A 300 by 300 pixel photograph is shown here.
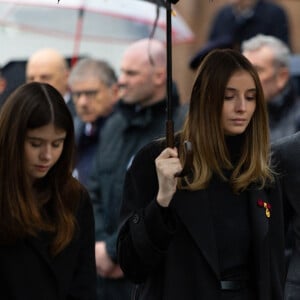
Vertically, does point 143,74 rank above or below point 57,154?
above

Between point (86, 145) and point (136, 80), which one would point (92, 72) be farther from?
point (136, 80)

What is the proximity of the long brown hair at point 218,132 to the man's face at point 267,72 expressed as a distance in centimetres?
246

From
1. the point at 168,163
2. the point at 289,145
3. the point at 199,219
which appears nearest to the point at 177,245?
the point at 199,219

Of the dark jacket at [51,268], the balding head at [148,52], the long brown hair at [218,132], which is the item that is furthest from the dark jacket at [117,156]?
the dark jacket at [51,268]

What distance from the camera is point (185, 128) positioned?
236 inches

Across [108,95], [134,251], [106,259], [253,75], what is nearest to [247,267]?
[134,251]

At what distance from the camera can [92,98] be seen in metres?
9.27

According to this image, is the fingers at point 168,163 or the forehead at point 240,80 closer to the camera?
the fingers at point 168,163

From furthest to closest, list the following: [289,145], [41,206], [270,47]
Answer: [270,47], [289,145], [41,206]

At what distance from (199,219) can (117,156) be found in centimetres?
241

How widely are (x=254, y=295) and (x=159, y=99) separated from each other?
8.72 feet

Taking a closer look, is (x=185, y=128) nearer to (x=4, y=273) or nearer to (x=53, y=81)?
(x=4, y=273)

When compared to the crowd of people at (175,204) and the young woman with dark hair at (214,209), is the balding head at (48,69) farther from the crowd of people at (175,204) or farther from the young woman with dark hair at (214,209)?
the young woman with dark hair at (214,209)

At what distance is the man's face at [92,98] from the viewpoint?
9141 mm
